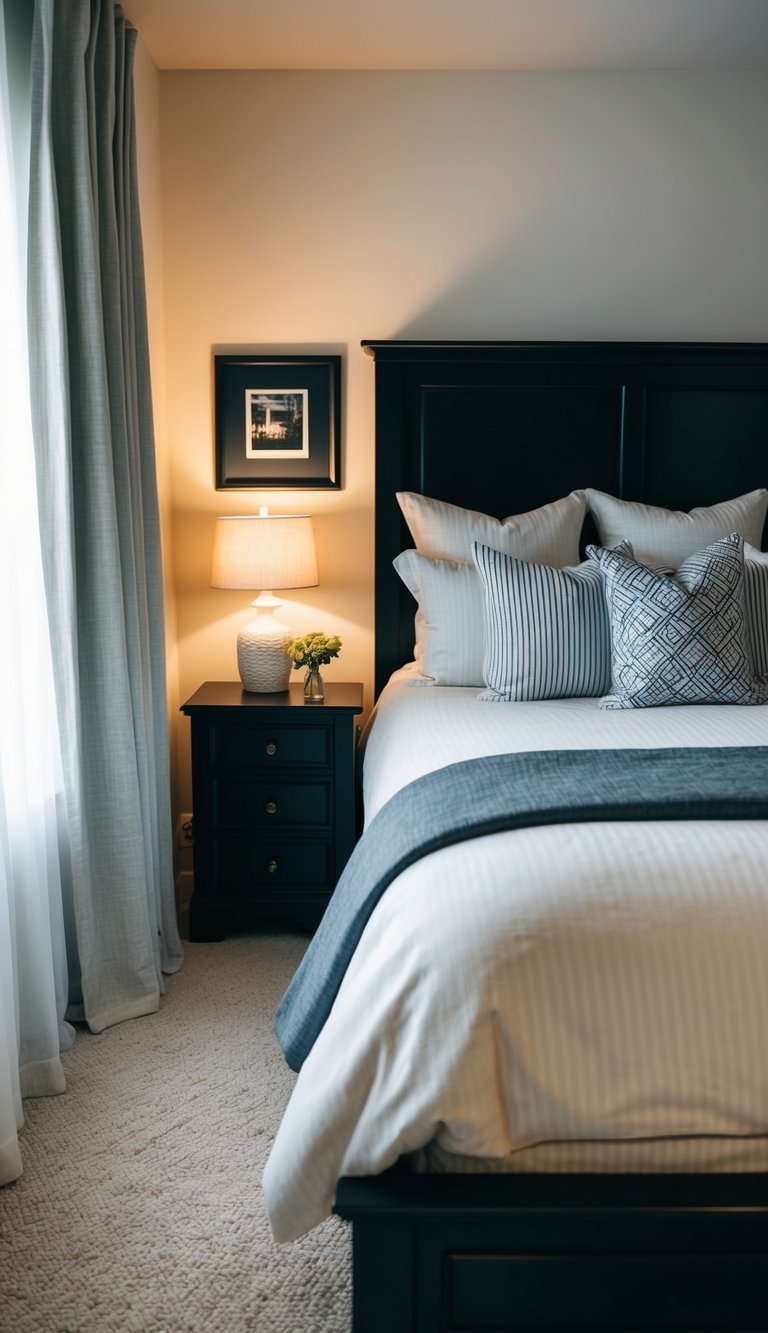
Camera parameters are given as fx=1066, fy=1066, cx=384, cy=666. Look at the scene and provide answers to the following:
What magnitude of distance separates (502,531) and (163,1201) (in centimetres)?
201

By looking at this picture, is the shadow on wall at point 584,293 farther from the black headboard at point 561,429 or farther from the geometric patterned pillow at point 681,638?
the geometric patterned pillow at point 681,638

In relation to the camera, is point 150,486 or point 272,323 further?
point 272,323

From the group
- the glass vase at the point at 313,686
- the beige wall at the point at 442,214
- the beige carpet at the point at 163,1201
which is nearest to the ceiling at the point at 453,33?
the beige wall at the point at 442,214

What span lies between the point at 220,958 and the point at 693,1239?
1959 millimetres

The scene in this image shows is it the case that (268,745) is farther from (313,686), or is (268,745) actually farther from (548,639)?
(548,639)

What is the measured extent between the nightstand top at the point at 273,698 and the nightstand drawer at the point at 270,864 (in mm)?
418

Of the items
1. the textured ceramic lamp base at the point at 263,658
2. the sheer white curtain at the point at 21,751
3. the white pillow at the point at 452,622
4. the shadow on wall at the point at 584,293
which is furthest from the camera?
the shadow on wall at the point at 584,293

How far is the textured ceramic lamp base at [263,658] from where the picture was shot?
3346mm

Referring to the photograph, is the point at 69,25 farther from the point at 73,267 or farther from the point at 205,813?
the point at 205,813

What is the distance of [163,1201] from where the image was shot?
2045 mm

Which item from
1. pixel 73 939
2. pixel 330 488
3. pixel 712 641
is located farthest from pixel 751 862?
pixel 330 488

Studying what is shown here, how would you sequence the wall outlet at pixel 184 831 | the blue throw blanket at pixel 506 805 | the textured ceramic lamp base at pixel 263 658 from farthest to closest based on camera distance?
the wall outlet at pixel 184 831, the textured ceramic lamp base at pixel 263 658, the blue throw blanket at pixel 506 805

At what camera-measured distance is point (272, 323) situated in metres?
3.51

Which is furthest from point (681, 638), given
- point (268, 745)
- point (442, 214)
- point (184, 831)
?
point (184, 831)
